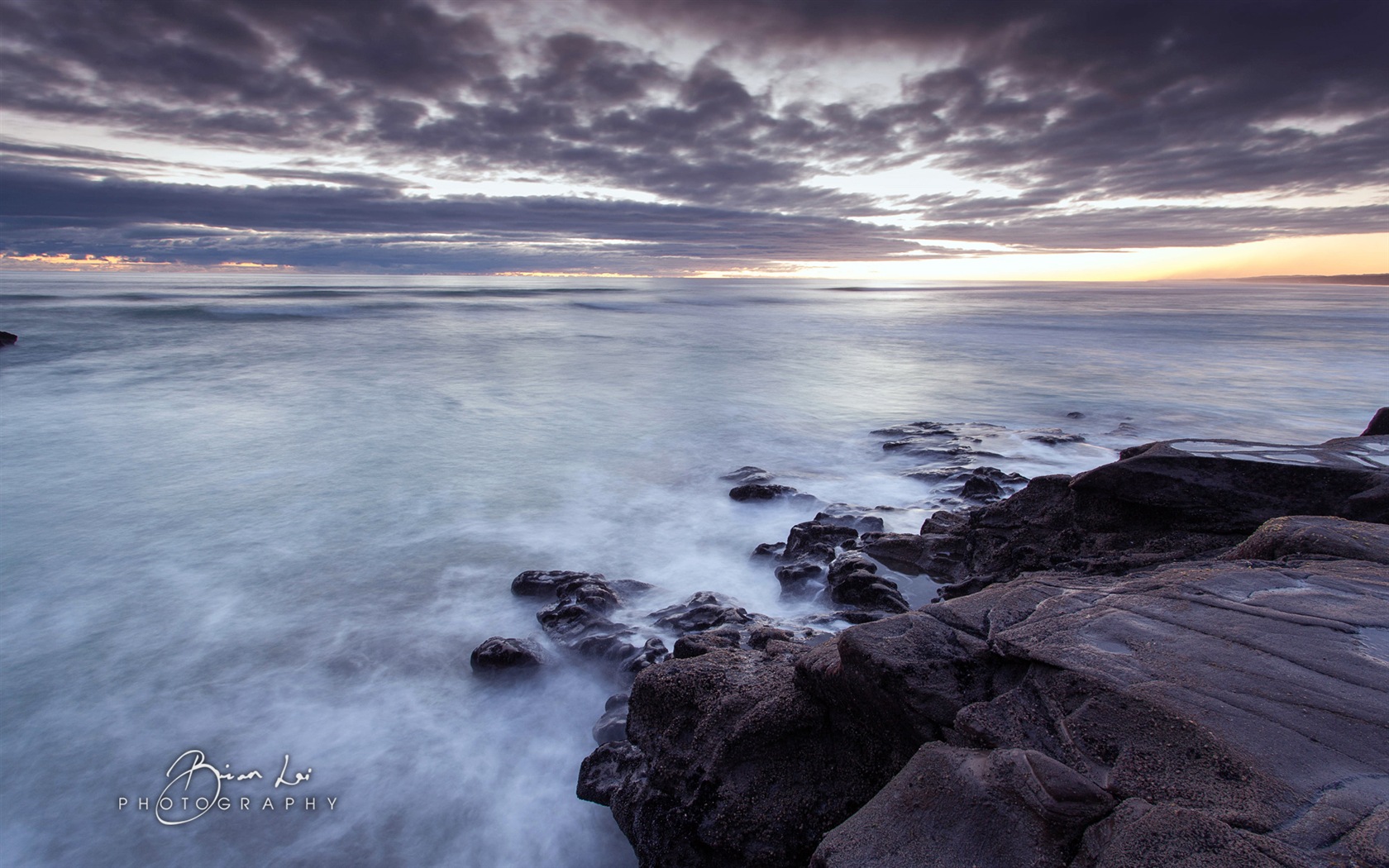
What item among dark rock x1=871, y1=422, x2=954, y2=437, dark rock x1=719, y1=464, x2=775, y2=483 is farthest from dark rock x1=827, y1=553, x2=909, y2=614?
dark rock x1=871, y1=422, x2=954, y2=437

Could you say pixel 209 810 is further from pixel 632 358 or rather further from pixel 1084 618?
pixel 632 358

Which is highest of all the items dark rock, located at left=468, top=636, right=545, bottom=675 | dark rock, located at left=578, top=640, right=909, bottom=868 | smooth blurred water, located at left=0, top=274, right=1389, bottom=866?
dark rock, located at left=578, top=640, right=909, bottom=868

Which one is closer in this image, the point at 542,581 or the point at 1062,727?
the point at 1062,727

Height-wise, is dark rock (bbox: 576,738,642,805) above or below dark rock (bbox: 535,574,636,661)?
above

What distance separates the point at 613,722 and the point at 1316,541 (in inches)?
143

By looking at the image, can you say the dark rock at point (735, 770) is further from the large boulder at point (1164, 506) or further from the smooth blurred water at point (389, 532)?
the large boulder at point (1164, 506)

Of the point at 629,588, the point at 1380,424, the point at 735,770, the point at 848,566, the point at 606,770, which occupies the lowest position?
the point at 629,588

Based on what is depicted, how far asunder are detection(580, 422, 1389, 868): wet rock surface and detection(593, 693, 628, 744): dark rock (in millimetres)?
363

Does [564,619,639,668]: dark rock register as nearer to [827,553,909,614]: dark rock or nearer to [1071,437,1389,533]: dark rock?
[827,553,909,614]: dark rock

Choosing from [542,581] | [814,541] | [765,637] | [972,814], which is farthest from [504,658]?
[972,814]

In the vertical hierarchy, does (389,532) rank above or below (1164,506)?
below

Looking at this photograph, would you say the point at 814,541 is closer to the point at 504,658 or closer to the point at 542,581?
the point at 542,581

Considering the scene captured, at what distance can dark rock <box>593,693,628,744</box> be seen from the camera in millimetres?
3705

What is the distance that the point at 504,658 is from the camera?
4.32 metres
